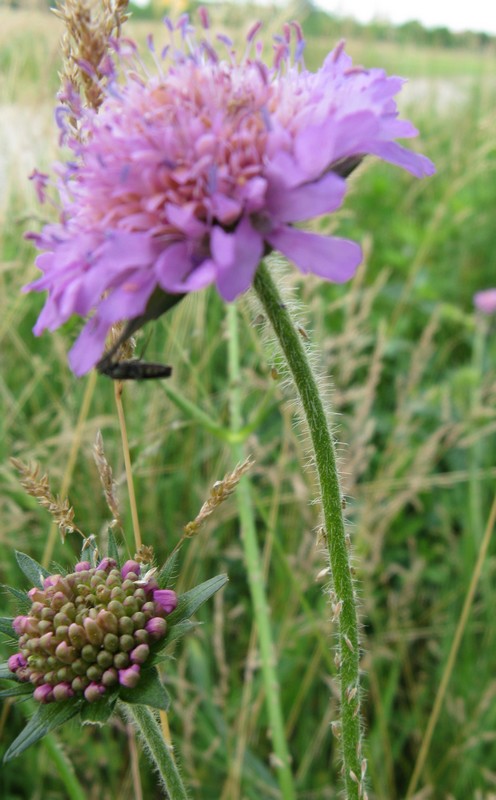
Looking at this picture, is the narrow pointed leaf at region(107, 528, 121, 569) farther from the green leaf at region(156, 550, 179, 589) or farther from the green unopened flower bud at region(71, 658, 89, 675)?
the green unopened flower bud at region(71, 658, 89, 675)

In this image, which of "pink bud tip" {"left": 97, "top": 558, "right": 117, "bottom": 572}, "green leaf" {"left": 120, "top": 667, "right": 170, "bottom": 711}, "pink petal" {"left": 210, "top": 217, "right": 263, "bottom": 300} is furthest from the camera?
"pink bud tip" {"left": 97, "top": 558, "right": 117, "bottom": 572}

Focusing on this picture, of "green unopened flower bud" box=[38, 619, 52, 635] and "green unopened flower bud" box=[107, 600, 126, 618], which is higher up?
"green unopened flower bud" box=[107, 600, 126, 618]

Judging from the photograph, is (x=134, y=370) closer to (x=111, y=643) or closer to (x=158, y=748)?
(x=111, y=643)

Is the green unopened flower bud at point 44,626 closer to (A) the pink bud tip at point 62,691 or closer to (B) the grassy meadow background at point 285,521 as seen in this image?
(A) the pink bud tip at point 62,691

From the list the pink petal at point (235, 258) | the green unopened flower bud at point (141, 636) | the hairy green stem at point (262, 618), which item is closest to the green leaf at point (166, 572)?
the green unopened flower bud at point (141, 636)

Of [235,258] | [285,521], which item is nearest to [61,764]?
[235,258]

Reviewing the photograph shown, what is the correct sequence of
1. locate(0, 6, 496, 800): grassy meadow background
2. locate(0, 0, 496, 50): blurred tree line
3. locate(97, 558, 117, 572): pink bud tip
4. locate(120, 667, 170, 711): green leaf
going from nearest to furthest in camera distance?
locate(120, 667, 170, 711): green leaf, locate(97, 558, 117, 572): pink bud tip, locate(0, 6, 496, 800): grassy meadow background, locate(0, 0, 496, 50): blurred tree line

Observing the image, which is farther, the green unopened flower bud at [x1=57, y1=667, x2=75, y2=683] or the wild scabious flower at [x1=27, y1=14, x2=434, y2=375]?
the green unopened flower bud at [x1=57, y1=667, x2=75, y2=683]

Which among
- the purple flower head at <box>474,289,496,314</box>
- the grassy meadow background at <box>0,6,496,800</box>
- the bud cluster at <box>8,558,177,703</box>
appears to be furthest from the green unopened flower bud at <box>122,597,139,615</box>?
the purple flower head at <box>474,289,496,314</box>
